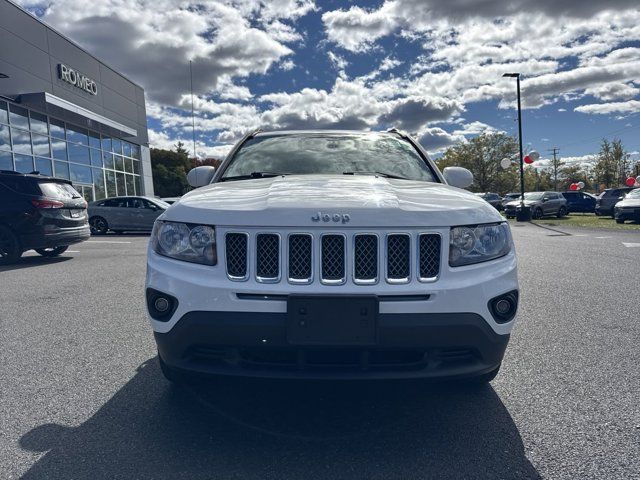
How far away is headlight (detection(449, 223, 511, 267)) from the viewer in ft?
7.10

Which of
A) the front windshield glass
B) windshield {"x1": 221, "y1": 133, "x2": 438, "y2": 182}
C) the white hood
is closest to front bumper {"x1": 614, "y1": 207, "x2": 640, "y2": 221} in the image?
the front windshield glass

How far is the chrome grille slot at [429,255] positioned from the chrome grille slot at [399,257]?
0.06m

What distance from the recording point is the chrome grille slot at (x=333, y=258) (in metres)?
2.04

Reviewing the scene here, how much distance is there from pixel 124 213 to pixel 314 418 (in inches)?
595

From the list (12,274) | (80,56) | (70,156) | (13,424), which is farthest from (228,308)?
(80,56)

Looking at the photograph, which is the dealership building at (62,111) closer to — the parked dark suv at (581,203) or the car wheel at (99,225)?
the car wheel at (99,225)

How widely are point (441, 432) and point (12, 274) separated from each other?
7484 millimetres

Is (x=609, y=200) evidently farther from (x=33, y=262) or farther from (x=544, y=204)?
(x=33, y=262)

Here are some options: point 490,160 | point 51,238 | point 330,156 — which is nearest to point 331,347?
point 330,156

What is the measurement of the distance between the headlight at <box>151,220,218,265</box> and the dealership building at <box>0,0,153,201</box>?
731 inches

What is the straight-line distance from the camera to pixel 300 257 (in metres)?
2.07

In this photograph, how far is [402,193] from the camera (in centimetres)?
246

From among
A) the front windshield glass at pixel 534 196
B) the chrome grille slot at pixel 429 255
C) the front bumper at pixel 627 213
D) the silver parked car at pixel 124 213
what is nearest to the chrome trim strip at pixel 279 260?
the chrome grille slot at pixel 429 255

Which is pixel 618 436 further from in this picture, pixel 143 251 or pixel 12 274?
pixel 143 251
